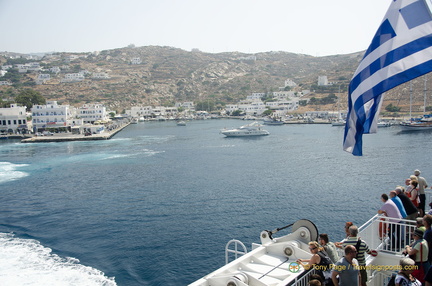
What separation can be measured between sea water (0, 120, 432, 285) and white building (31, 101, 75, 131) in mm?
32129

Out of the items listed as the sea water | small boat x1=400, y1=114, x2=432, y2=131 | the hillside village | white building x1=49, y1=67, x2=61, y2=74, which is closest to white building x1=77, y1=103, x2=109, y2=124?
the hillside village

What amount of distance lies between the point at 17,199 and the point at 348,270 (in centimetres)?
2456

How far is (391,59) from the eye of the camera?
217 inches

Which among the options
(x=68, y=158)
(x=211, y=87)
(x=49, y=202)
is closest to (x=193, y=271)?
(x=49, y=202)

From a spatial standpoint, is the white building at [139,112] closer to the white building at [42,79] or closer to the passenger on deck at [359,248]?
the white building at [42,79]

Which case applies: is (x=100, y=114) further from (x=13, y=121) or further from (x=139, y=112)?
(x=139, y=112)

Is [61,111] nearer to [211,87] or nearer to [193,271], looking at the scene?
[193,271]

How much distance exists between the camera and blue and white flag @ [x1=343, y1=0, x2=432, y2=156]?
5176 mm

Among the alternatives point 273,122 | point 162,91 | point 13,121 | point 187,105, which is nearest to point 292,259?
point 13,121

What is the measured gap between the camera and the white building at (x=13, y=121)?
2849 inches

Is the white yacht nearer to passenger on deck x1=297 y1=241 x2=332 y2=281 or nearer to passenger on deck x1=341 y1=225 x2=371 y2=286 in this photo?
passenger on deck x1=297 y1=241 x2=332 y2=281

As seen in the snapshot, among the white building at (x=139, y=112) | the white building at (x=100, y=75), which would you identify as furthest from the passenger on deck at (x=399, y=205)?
the white building at (x=100, y=75)

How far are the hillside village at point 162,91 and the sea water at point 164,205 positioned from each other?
48015mm

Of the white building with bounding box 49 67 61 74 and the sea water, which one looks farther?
the white building with bounding box 49 67 61 74
